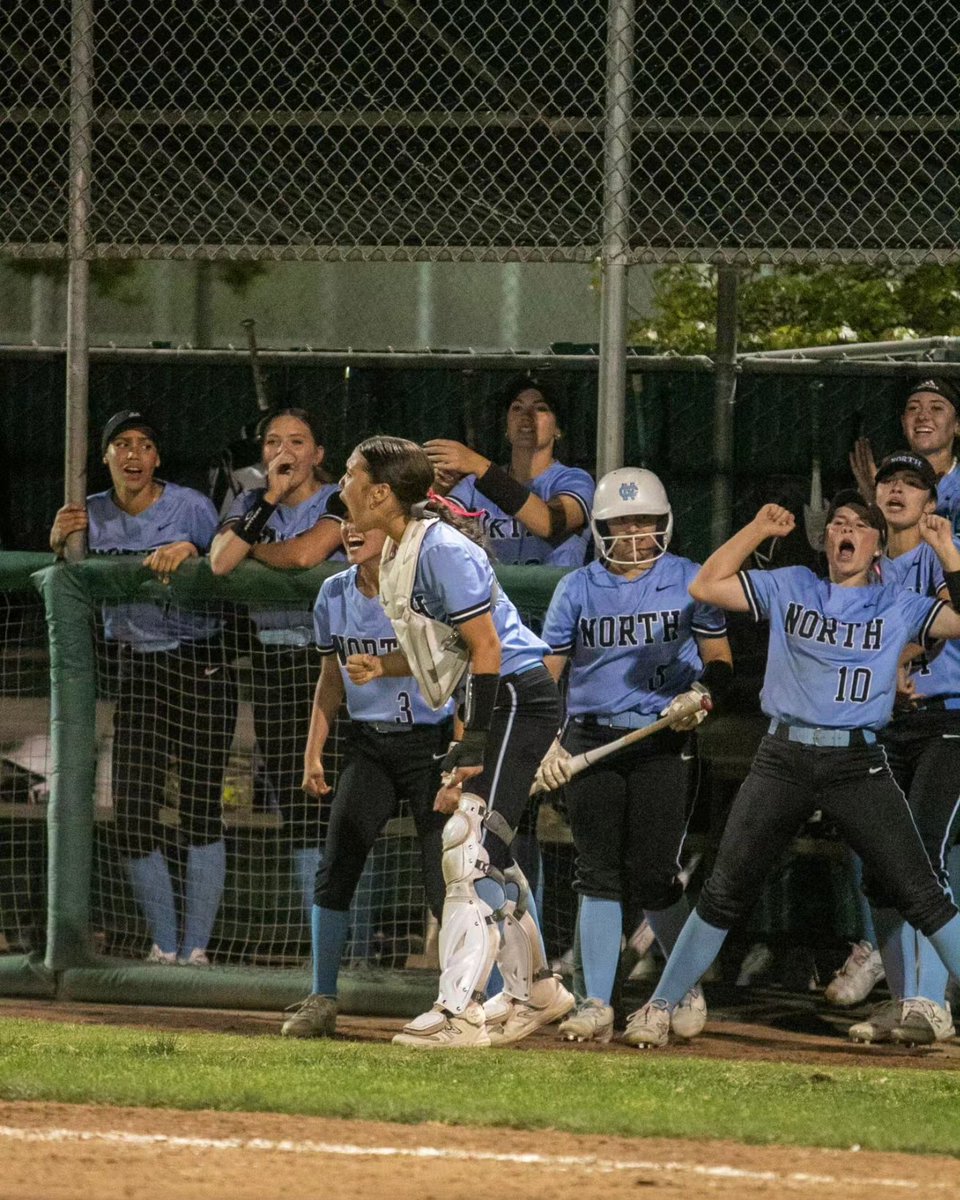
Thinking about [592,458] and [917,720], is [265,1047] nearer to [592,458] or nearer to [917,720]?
[917,720]

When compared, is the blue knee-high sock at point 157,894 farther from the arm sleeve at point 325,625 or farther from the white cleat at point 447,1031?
the white cleat at point 447,1031

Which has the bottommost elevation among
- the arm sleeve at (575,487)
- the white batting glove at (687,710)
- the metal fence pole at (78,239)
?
the white batting glove at (687,710)

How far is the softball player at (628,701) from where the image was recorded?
6168mm

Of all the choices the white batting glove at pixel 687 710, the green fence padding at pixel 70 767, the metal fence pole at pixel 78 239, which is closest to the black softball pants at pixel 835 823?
the white batting glove at pixel 687 710

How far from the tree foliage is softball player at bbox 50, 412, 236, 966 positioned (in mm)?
8324

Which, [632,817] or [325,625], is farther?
[325,625]

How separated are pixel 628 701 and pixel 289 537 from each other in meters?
1.44

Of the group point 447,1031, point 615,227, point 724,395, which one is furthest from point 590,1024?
point 724,395

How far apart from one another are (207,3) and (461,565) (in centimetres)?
315

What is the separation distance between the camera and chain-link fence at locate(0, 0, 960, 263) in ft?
23.5

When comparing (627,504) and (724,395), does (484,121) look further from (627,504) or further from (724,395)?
(724,395)

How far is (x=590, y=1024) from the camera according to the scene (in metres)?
6.05

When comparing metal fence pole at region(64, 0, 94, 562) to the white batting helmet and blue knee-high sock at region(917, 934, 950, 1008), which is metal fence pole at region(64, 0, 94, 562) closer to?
the white batting helmet

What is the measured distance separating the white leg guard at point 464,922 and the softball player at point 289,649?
4.40 ft
